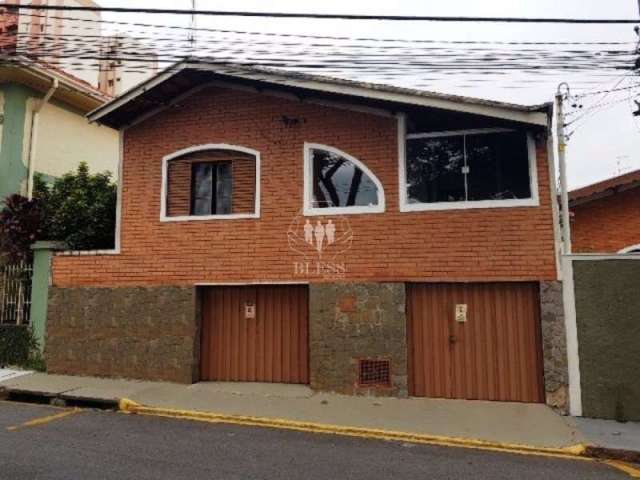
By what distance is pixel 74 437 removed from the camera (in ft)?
21.8

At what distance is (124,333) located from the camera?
10062 mm

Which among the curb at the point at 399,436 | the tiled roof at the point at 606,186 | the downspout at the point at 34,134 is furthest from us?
the downspout at the point at 34,134

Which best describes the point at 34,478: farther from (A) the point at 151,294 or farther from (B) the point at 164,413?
(A) the point at 151,294

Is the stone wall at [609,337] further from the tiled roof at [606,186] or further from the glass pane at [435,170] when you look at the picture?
the tiled roof at [606,186]

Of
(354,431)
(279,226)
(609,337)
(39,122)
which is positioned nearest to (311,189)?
(279,226)

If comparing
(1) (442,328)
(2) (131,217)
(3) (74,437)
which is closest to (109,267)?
(2) (131,217)

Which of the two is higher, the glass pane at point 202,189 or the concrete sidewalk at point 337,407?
the glass pane at point 202,189

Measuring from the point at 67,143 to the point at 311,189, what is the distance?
9.34 metres

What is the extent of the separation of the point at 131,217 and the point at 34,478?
6005 mm

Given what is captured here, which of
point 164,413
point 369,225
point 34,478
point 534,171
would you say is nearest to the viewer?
point 34,478

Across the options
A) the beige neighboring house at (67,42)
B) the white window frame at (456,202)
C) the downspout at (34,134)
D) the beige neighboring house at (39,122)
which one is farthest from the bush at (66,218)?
the white window frame at (456,202)

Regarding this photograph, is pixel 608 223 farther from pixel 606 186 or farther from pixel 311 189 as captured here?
pixel 311 189

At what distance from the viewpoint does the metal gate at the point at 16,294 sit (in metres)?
11.0

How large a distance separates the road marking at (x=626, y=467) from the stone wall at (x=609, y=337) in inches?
67.9
